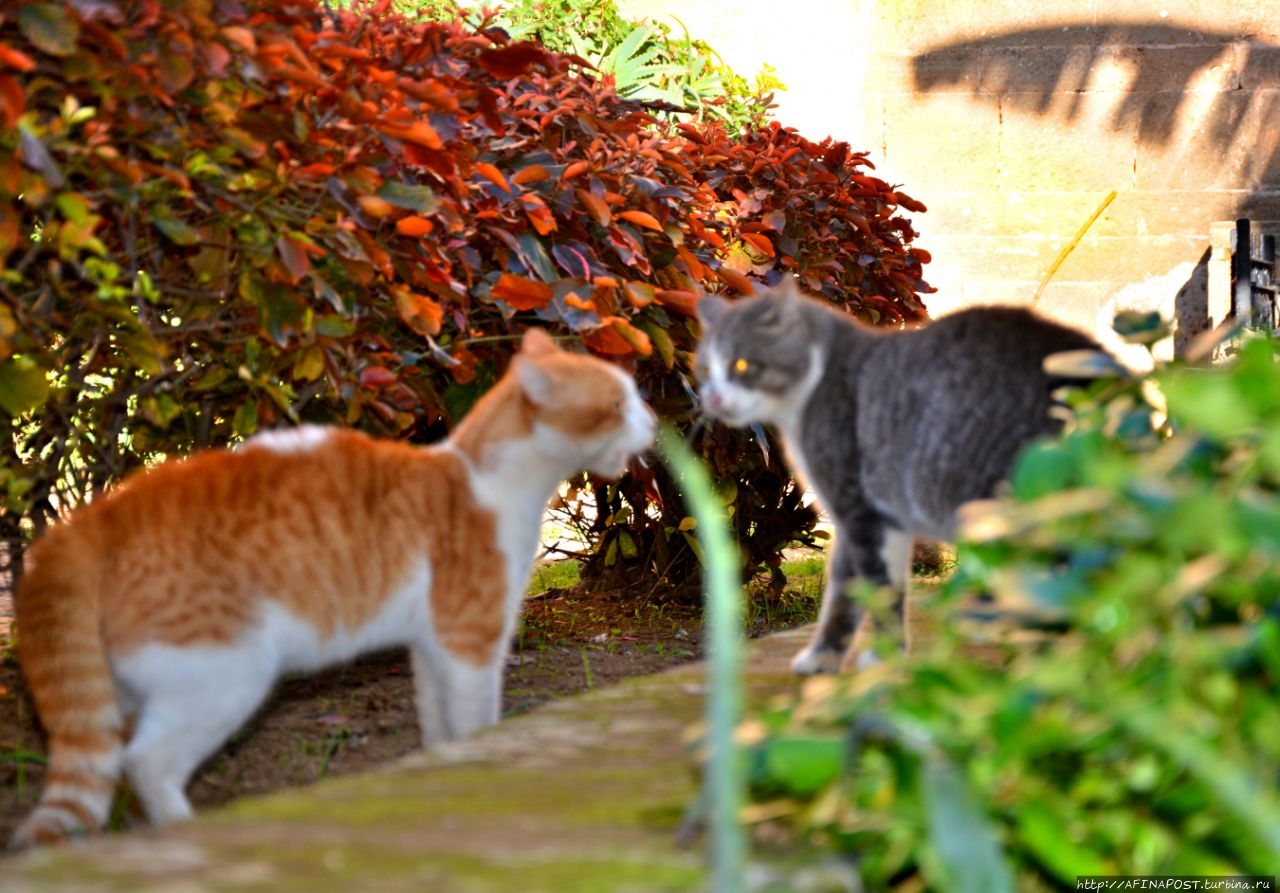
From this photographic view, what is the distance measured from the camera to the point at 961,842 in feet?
4.12

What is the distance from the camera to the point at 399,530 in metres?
2.94

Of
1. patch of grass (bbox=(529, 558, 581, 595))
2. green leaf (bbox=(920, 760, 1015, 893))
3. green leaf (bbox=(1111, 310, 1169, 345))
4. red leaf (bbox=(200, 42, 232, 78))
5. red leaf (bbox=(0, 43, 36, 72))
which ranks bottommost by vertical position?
patch of grass (bbox=(529, 558, 581, 595))

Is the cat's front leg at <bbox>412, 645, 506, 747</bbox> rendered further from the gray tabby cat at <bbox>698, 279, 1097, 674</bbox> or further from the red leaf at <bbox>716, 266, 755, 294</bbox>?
the red leaf at <bbox>716, 266, 755, 294</bbox>

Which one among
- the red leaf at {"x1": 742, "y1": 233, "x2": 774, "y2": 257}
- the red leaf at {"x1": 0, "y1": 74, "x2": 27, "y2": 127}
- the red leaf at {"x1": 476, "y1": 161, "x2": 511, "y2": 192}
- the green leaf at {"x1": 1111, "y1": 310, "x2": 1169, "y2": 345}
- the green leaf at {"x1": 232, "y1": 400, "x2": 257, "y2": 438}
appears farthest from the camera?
the red leaf at {"x1": 742, "y1": 233, "x2": 774, "y2": 257}

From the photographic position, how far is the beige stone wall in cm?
792

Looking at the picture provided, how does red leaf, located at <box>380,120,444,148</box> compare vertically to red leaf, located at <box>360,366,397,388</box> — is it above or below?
above

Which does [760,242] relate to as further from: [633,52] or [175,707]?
[175,707]

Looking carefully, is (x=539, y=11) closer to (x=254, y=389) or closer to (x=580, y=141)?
(x=580, y=141)

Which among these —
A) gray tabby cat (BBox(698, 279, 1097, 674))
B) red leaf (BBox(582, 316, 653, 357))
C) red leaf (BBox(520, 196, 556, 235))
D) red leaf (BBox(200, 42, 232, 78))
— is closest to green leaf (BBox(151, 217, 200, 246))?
red leaf (BBox(200, 42, 232, 78))

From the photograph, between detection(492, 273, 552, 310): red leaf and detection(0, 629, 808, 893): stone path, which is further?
detection(492, 273, 552, 310): red leaf

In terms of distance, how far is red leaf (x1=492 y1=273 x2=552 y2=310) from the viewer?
11.2 ft

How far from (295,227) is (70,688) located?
1.10m

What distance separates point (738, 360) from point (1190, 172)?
18.9 feet

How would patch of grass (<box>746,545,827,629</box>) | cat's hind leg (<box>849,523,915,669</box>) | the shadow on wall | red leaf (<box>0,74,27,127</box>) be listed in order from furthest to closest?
1. the shadow on wall
2. patch of grass (<box>746,545,827,629</box>)
3. cat's hind leg (<box>849,523,915,669</box>)
4. red leaf (<box>0,74,27,127</box>)
